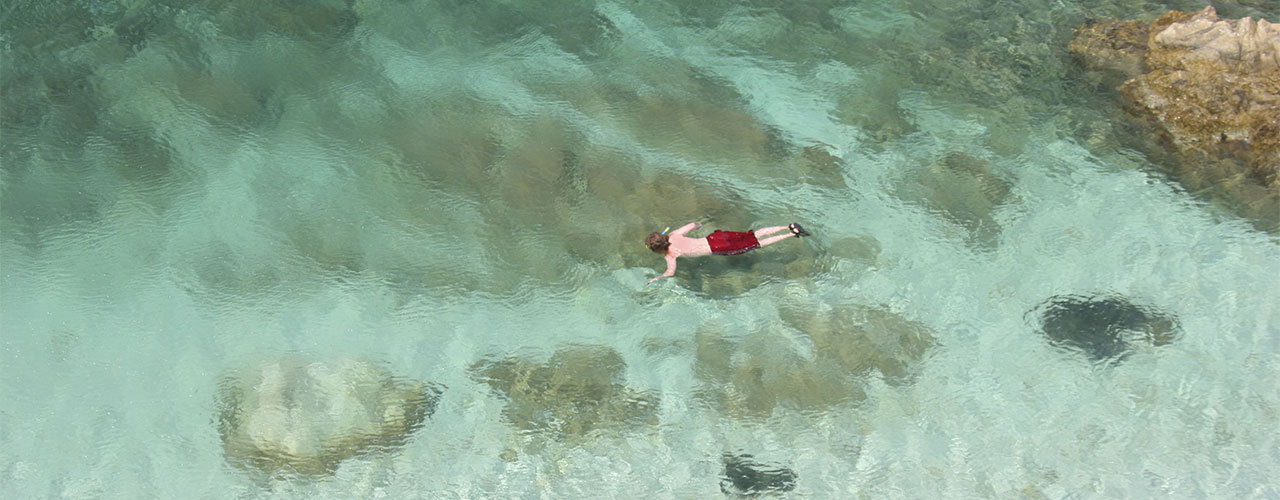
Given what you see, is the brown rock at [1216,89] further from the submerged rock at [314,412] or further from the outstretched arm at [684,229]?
the submerged rock at [314,412]

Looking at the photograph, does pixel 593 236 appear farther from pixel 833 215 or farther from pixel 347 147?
pixel 347 147

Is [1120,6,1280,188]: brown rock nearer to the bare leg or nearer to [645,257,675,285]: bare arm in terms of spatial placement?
the bare leg

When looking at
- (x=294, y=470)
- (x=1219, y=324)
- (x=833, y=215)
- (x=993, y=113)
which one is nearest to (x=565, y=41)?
(x=833, y=215)

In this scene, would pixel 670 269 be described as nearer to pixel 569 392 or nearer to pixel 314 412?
pixel 569 392

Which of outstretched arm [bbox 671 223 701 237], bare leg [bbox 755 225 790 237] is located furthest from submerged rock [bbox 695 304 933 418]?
outstretched arm [bbox 671 223 701 237]

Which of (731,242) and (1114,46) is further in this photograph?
(1114,46)

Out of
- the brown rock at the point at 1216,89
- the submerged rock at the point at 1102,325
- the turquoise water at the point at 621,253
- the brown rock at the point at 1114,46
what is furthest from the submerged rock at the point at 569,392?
the brown rock at the point at 1114,46

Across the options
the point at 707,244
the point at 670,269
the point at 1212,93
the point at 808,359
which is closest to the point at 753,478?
the point at 808,359
